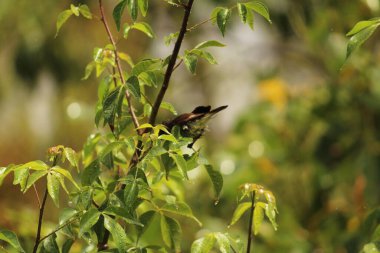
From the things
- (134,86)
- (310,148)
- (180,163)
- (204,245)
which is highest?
(134,86)

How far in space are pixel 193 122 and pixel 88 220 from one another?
0.20 m

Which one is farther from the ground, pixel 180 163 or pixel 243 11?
pixel 243 11

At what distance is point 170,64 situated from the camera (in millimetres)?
930

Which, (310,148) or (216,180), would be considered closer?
(216,180)

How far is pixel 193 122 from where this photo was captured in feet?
3.20

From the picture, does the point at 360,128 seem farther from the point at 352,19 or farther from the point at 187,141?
the point at 187,141

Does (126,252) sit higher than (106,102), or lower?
lower

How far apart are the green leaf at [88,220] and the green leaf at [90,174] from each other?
98 millimetres

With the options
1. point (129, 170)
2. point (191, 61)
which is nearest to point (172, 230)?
point (129, 170)

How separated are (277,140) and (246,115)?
181 millimetres

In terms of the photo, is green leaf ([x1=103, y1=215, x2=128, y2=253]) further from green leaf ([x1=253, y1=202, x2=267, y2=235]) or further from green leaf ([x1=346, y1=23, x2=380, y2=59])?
green leaf ([x1=346, y1=23, x2=380, y2=59])

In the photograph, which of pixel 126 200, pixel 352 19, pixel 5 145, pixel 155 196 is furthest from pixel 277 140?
pixel 5 145

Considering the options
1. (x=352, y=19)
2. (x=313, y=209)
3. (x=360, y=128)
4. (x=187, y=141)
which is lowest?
(x=313, y=209)

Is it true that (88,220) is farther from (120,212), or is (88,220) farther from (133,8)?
(133,8)
